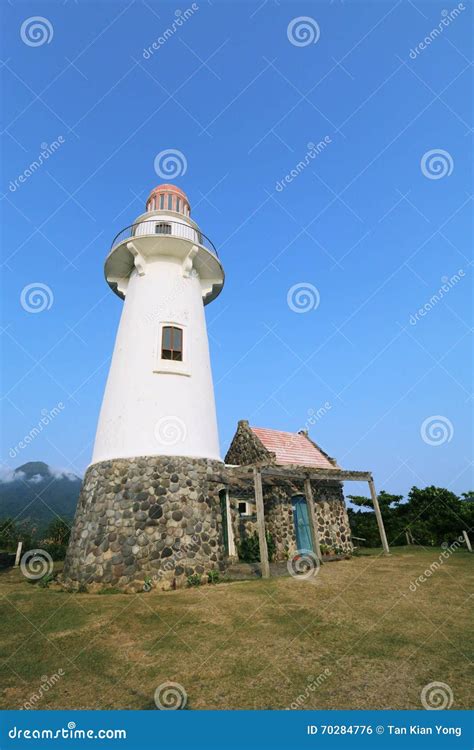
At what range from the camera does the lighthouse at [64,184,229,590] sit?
1092cm

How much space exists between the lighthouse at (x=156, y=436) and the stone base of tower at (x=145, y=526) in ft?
0.10

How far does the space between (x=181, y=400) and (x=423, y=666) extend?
948cm

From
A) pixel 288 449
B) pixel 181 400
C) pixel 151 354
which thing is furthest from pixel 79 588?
→ pixel 288 449

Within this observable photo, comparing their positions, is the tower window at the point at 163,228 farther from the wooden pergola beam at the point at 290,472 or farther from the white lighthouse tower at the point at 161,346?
the wooden pergola beam at the point at 290,472

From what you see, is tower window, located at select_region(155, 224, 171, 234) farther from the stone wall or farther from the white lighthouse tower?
the stone wall

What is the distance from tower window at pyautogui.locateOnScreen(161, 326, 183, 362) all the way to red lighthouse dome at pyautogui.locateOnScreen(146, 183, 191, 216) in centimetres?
626

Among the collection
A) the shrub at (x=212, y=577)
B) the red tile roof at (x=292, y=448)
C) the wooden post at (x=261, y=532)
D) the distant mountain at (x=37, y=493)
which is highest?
the distant mountain at (x=37, y=493)

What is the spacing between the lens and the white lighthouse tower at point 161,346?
12.4 m

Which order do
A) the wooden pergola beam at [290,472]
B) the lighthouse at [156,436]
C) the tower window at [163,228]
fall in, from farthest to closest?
the tower window at [163,228]
the wooden pergola beam at [290,472]
the lighthouse at [156,436]

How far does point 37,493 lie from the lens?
11206cm

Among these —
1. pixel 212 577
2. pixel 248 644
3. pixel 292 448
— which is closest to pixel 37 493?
pixel 292 448

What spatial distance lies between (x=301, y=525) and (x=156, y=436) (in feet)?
26.5

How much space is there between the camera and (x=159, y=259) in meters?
15.0

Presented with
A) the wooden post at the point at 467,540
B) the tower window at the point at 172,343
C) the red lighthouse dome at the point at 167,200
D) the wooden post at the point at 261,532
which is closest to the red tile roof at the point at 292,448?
the wooden post at the point at 261,532
